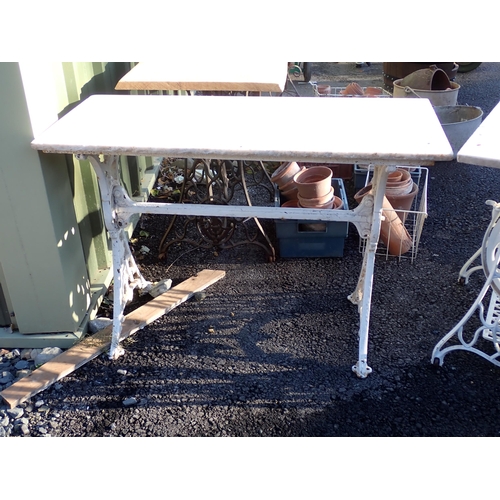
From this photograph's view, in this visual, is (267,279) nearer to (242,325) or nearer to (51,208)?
(242,325)

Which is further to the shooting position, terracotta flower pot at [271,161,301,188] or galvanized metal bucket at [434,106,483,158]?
galvanized metal bucket at [434,106,483,158]

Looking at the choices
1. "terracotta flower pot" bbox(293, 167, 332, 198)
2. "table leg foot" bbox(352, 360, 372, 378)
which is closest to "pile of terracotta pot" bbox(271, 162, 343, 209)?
"terracotta flower pot" bbox(293, 167, 332, 198)

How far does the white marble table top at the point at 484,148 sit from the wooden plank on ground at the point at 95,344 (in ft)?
5.95

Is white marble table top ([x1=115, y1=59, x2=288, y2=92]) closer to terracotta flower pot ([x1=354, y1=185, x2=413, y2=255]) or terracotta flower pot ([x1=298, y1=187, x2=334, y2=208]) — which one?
terracotta flower pot ([x1=298, y1=187, x2=334, y2=208])

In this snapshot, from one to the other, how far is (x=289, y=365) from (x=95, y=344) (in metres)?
1.06

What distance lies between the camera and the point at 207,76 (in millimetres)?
3197

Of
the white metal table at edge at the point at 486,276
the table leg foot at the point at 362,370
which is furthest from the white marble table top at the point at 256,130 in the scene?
the table leg foot at the point at 362,370

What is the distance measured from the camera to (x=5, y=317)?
9.62ft

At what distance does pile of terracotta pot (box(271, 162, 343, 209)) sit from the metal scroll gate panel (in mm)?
1360

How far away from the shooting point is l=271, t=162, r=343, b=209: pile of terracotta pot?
3453mm

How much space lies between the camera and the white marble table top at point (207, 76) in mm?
3088

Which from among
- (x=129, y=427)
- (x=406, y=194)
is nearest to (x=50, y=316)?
(x=129, y=427)

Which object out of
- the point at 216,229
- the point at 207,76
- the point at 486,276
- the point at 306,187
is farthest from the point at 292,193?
→ the point at 486,276

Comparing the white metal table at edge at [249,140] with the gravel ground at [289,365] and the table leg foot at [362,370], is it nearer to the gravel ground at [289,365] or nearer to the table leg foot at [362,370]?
the table leg foot at [362,370]
